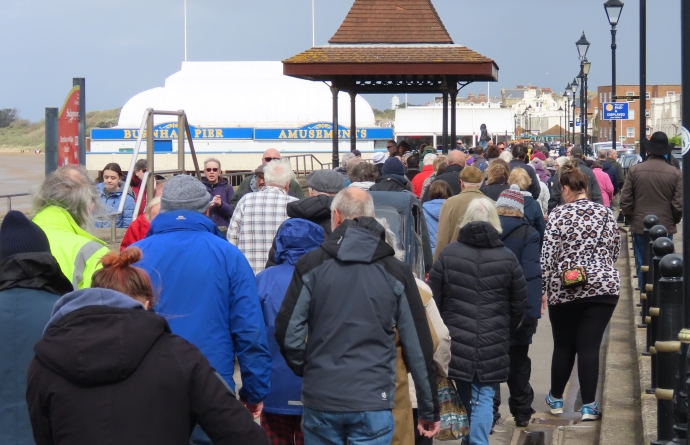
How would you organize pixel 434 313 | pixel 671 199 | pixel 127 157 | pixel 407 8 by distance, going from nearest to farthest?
pixel 434 313, pixel 671 199, pixel 407 8, pixel 127 157

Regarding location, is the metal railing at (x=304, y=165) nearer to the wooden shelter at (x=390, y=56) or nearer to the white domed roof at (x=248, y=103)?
the wooden shelter at (x=390, y=56)

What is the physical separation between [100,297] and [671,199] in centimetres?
946

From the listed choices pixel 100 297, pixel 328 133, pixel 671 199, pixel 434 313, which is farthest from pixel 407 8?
pixel 328 133

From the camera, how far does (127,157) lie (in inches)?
1875

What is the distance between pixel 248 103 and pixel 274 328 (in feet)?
169

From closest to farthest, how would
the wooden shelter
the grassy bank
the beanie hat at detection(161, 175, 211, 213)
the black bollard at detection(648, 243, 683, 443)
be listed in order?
1. the beanie hat at detection(161, 175, 211, 213)
2. the black bollard at detection(648, 243, 683, 443)
3. the wooden shelter
4. the grassy bank

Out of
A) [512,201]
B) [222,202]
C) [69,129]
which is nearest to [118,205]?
[222,202]

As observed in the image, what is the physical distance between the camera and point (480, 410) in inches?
240

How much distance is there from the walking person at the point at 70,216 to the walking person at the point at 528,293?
3231 millimetres

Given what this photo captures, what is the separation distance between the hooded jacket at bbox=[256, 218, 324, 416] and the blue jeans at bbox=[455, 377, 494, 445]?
1518 mm


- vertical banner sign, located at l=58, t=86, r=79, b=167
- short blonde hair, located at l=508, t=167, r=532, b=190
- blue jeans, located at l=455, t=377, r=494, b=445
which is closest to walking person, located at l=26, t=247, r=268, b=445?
blue jeans, located at l=455, t=377, r=494, b=445

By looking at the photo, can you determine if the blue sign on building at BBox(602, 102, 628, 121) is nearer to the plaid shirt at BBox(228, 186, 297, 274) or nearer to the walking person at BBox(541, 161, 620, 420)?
the walking person at BBox(541, 161, 620, 420)

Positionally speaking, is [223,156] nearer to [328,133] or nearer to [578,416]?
[328,133]

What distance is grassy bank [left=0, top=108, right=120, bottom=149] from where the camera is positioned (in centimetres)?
12078
